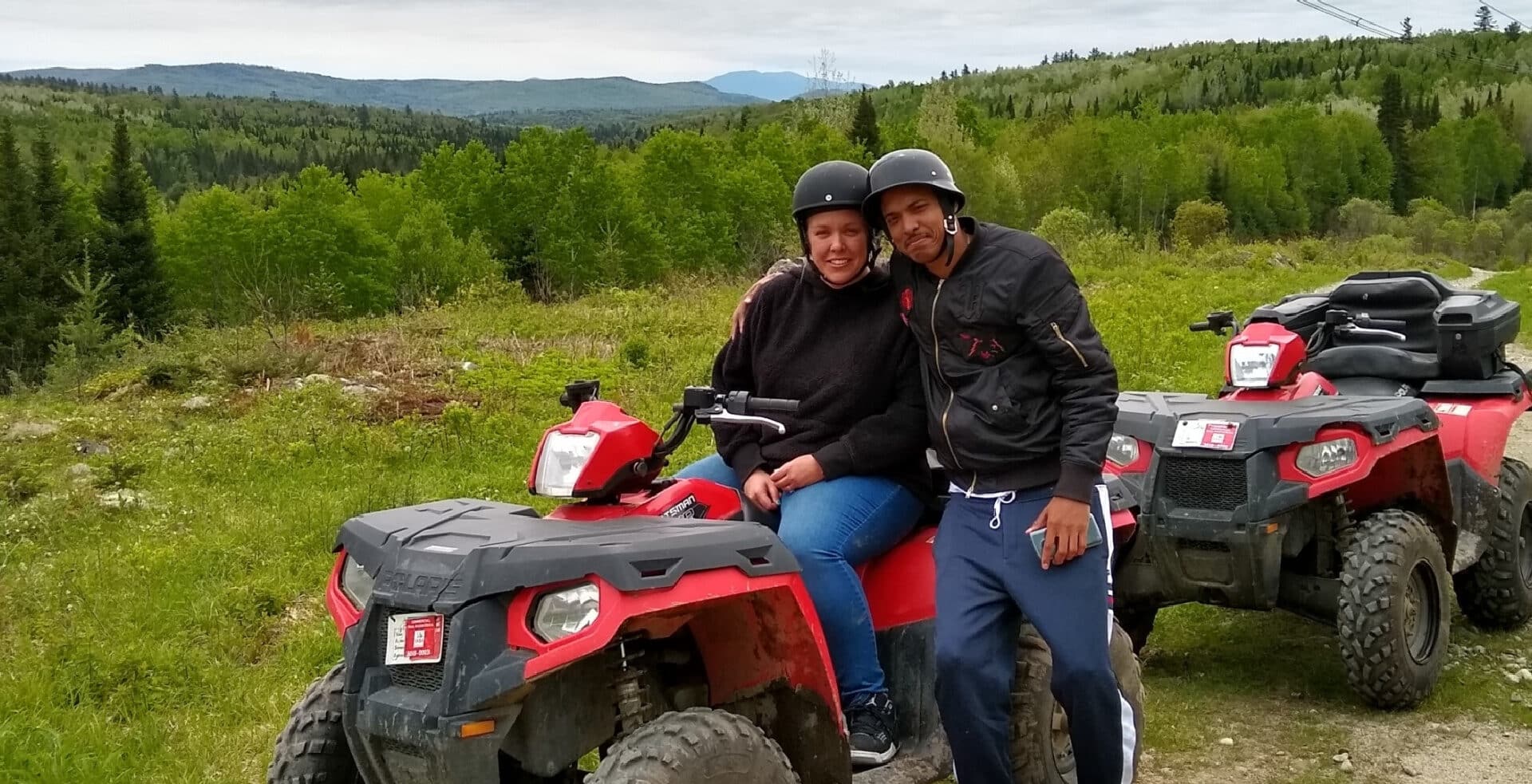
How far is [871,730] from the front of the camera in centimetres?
345

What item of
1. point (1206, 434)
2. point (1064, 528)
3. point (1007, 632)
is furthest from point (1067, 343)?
point (1206, 434)

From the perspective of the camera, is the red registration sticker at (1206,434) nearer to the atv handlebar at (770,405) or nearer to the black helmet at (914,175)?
the black helmet at (914,175)

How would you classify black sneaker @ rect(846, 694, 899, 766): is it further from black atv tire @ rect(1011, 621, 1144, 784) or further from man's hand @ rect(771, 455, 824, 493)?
man's hand @ rect(771, 455, 824, 493)

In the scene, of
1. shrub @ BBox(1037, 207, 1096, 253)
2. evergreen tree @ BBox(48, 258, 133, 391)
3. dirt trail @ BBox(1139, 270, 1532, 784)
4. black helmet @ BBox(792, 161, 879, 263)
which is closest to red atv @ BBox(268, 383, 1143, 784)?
black helmet @ BBox(792, 161, 879, 263)

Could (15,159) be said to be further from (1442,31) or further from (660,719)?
(1442,31)

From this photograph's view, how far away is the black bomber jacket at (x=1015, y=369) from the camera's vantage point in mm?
3289

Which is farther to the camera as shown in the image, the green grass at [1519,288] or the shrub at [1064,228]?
the shrub at [1064,228]

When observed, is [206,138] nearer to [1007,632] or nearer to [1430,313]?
[1430,313]

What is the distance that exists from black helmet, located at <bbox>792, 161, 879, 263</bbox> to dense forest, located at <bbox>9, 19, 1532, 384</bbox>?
40.8 ft

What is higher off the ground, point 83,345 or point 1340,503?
point 1340,503

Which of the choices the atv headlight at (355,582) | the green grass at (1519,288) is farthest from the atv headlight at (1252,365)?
the green grass at (1519,288)

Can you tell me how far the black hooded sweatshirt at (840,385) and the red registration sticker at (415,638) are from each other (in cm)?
136

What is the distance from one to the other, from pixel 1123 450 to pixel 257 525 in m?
5.37

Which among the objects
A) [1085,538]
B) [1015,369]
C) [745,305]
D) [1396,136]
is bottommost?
[1085,538]
